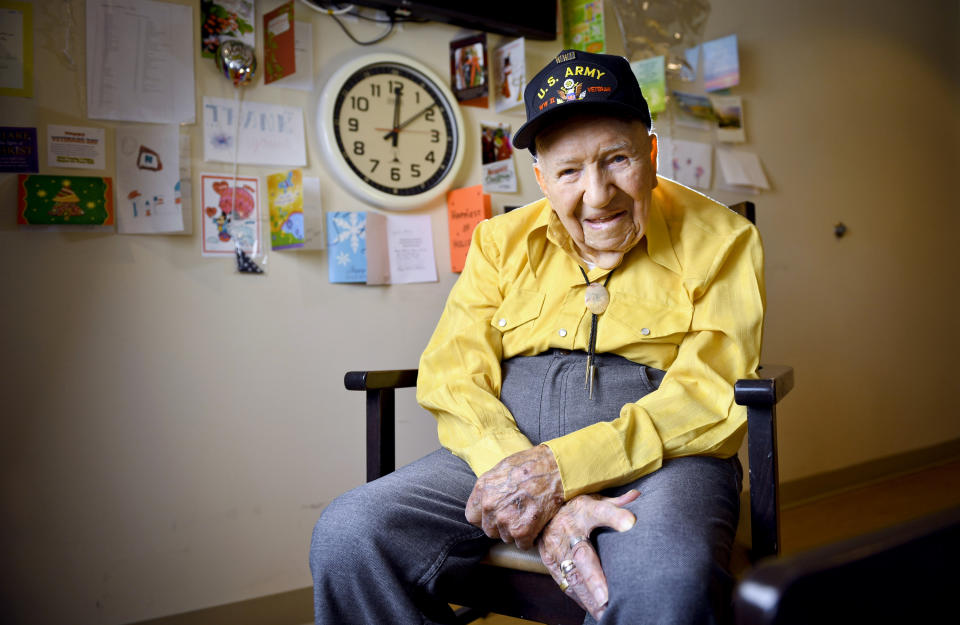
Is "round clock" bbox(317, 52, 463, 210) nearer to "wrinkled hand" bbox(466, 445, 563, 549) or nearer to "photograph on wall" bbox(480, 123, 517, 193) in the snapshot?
"photograph on wall" bbox(480, 123, 517, 193)

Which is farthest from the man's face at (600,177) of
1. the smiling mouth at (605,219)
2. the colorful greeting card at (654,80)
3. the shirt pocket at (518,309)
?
the colorful greeting card at (654,80)

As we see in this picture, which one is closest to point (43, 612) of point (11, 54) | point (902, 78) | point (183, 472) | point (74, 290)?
point (183, 472)

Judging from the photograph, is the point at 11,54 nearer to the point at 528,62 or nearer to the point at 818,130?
the point at 528,62

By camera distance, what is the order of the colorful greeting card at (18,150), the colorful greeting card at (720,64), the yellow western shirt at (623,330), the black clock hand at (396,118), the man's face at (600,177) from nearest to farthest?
the yellow western shirt at (623,330)
the man's face at (600,177)
the colorful greeting card at (18,150)
the black clock hand at (396,118)
the colorful greeting card at (720,64)

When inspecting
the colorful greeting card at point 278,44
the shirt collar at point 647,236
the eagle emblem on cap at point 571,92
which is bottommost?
the shirt collar at point 647,236

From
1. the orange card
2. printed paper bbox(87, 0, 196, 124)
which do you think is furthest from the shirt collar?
printed paper bbox(87, 0, 196, 124)

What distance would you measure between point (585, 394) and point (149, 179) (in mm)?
1201

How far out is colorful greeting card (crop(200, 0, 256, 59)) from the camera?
182 cm

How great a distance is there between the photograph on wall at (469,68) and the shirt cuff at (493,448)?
1.30m

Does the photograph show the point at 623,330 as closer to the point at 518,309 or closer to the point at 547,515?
the point at 518,309

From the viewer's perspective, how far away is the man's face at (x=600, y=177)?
127 cm

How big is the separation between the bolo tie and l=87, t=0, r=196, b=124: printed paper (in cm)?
114

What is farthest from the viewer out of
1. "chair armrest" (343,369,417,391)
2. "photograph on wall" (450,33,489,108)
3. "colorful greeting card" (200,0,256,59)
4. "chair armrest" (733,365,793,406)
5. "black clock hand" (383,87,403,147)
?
"photograph on wall" (450,33,489,108)

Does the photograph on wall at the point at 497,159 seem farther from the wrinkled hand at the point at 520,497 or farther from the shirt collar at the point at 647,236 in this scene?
the wrinkled hand at the point at 520,497
